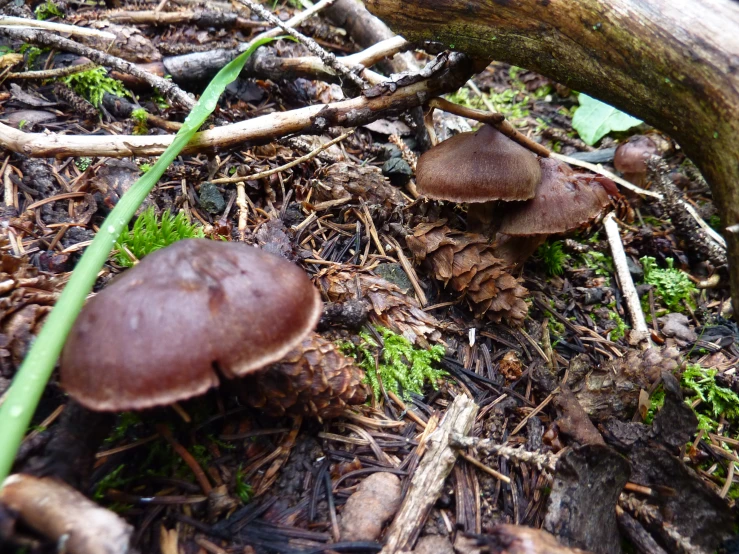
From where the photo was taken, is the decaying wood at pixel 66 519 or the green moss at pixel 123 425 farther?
the green moss at pixel 123 425

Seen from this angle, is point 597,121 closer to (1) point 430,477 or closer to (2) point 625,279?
(2) point 625,279

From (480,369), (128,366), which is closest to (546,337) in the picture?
(480,369)

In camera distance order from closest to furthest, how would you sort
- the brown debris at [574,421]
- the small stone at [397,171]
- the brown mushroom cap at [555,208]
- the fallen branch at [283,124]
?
the brown debris at [574,421]
the fallen branch at [283,124]
the brown mushroom cap at [555,208]
the small stone at [397,171]

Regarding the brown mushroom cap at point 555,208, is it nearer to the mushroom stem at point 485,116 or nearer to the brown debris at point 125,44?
the mushroom stem at point 485,116

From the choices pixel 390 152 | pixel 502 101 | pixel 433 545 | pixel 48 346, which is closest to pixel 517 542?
pixel 433 545

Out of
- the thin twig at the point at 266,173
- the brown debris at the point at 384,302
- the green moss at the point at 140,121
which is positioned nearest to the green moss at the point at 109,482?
the brown debris at the point at 384,302

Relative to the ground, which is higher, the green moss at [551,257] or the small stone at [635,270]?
the small stone at [635,270]

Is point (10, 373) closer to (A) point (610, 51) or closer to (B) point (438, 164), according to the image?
(B) point (438, 164)

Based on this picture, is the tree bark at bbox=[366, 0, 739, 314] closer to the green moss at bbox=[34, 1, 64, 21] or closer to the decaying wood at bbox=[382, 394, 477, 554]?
the decaying wood at bbox=[382, 394, 477, 554]
